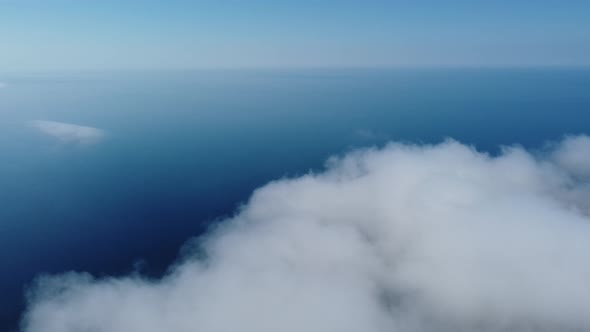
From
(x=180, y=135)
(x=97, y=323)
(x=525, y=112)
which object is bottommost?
(x=97, y=323)

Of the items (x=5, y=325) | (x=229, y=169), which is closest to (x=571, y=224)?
(x=229, y=169)

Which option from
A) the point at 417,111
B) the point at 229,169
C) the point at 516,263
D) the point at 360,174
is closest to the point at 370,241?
the point at 516,263

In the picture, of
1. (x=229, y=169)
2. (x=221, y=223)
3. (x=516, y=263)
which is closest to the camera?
(x=516, y=263)

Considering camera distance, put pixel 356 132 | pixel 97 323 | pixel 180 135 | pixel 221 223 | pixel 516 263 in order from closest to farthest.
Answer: pixel 97 323, pixel 516 263, pixel 221 223, pixel 180 135, pixel 356 132

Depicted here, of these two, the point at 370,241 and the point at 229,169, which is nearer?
the point at 370,241

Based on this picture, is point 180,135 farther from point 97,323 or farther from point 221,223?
point 97,323

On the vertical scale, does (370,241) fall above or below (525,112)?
below
